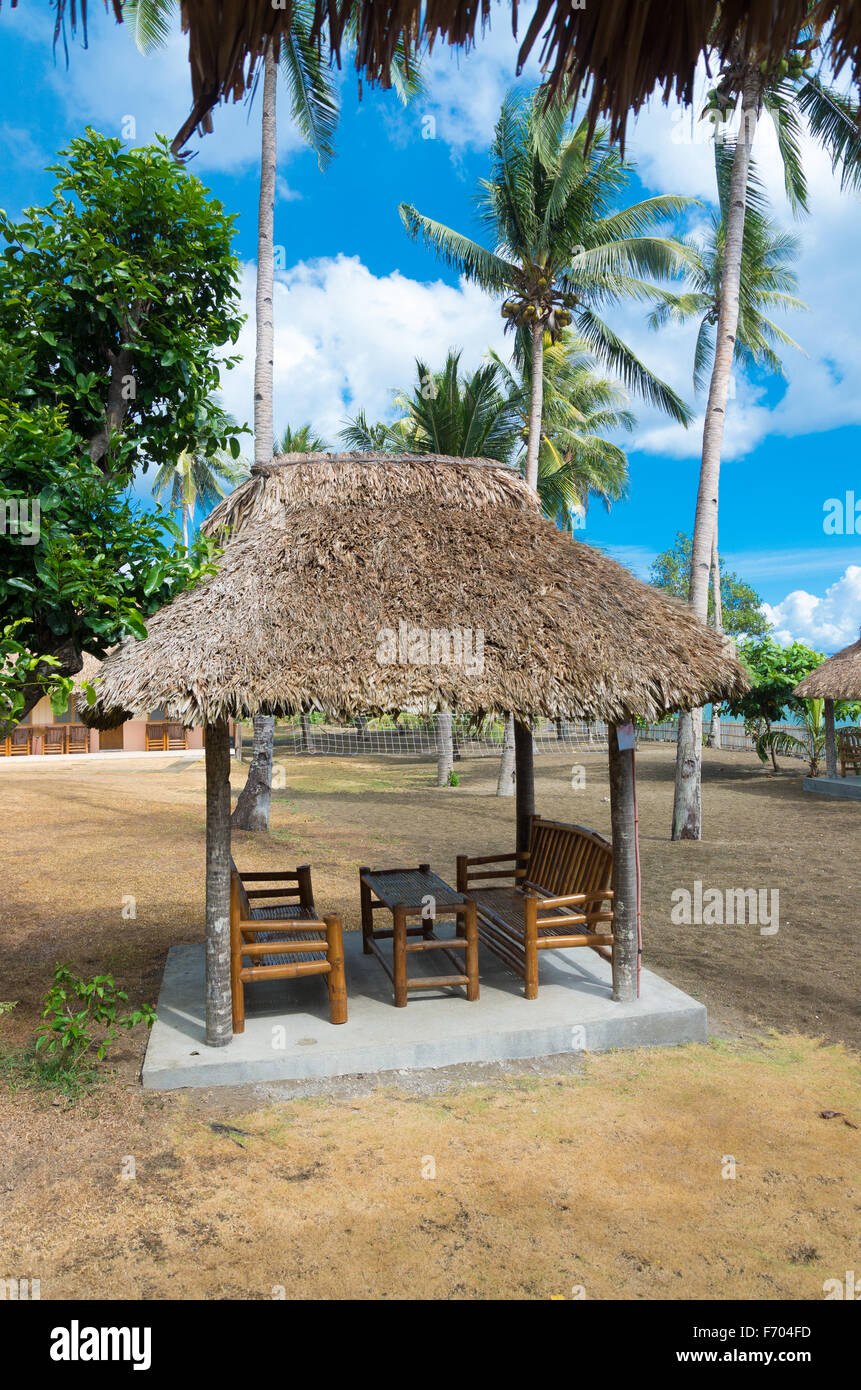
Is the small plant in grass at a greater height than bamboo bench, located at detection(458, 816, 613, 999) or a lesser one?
lesser

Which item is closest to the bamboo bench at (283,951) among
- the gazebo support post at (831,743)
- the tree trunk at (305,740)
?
the gazebo support post at (831,743)

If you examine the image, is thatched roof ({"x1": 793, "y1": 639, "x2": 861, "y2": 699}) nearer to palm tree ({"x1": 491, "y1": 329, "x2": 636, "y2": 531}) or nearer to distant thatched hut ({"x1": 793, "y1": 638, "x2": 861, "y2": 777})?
distant thatched hut ({"x1": 793, "y1": 638, "x2": 861, "y2": 777})

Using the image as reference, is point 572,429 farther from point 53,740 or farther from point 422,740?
point 53,740

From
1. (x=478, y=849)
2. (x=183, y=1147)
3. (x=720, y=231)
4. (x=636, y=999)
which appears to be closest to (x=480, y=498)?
(x=636, y=999)

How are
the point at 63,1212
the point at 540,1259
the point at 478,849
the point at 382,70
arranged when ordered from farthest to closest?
1. the point at 478,849
2. the point at 63,1212
3. the point at 540,1259
4. the point at 382,70

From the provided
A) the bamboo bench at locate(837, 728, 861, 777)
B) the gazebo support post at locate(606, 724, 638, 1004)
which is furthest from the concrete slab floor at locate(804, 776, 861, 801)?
the gazebo support post at locate(606, 724, 638, 1004)

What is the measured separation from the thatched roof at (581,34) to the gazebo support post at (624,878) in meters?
3.60

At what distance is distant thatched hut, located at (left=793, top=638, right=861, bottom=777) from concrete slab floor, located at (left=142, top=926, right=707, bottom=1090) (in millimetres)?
11767

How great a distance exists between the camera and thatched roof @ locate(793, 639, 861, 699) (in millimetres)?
15602

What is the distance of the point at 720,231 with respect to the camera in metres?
16.3

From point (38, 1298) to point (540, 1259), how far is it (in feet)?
5.70

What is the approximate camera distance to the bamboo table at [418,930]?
510cm

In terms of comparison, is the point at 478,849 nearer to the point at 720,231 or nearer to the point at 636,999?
the point at 636,999
